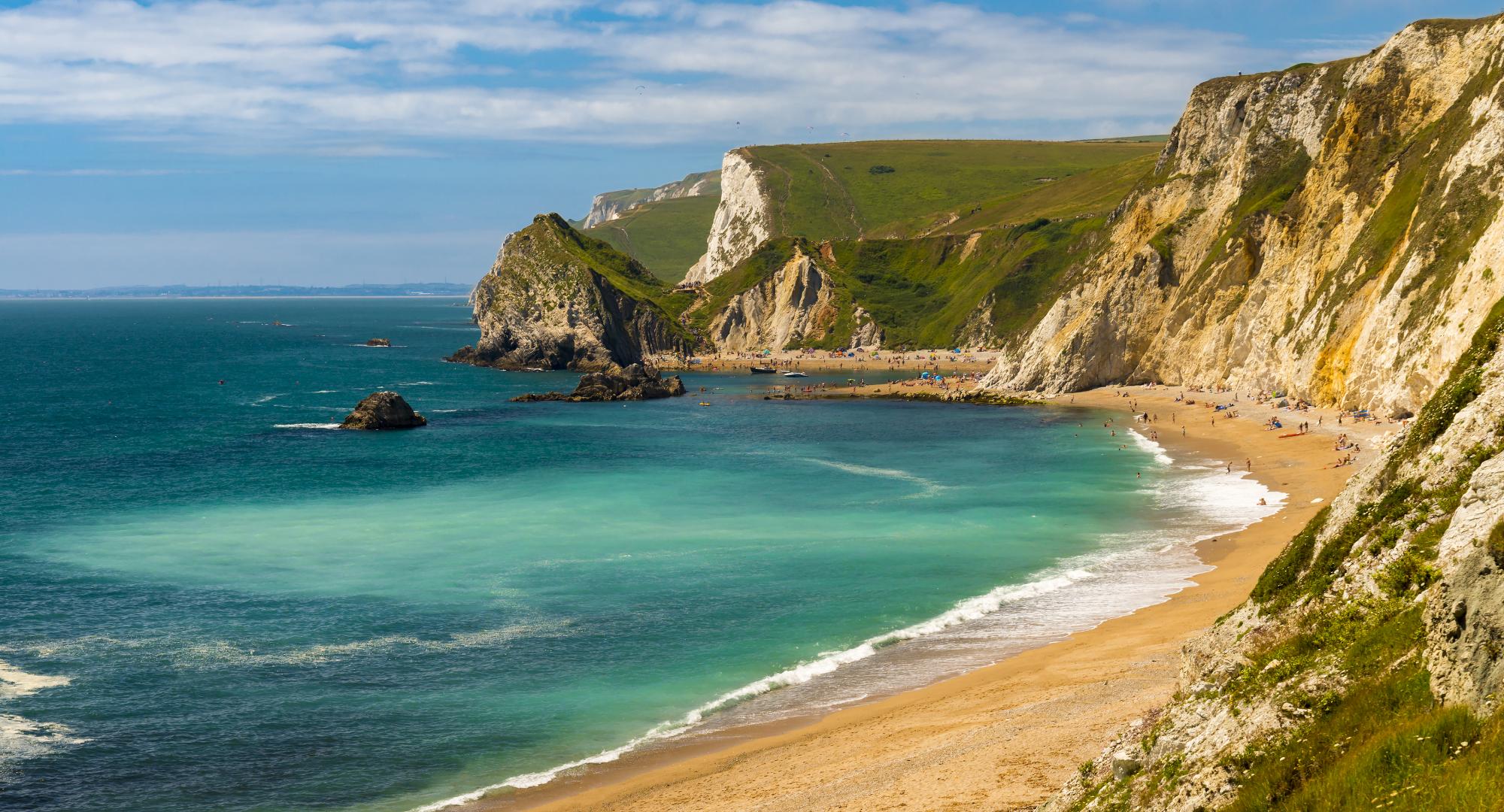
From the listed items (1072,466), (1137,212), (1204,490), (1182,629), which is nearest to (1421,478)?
(1182,629)

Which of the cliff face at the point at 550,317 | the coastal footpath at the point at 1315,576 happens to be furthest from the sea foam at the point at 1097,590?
the cliff face at the point at 550,317

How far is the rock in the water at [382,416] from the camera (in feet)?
356

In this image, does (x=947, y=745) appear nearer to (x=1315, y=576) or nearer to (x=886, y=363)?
(x=1315, y=576)

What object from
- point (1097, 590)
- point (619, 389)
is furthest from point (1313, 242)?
point (619, 389)

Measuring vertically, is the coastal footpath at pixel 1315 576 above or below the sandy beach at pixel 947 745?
above

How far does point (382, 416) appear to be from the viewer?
108625mm

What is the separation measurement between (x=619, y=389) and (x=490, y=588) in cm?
9355

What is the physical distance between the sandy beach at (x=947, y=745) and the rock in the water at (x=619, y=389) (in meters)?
103

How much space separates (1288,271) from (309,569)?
87.4 m

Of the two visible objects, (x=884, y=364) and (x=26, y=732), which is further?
(x=884, y=364)

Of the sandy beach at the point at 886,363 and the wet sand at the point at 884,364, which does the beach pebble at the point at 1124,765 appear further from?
the wet sand at the point at 884,364

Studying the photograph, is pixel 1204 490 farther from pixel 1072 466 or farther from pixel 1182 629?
pixel 1182 629

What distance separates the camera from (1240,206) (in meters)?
116

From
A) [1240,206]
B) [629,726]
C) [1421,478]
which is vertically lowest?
[629,726]
